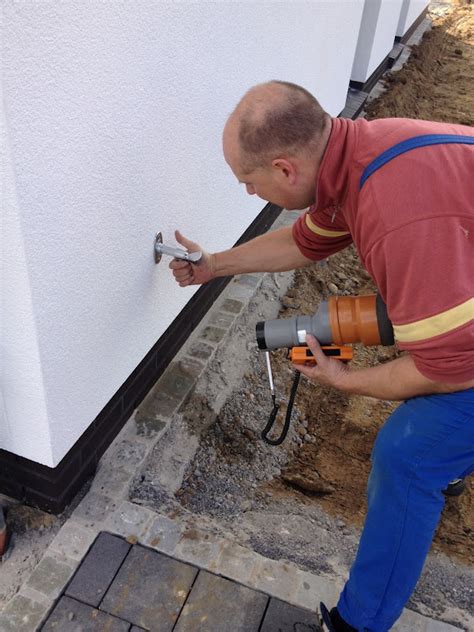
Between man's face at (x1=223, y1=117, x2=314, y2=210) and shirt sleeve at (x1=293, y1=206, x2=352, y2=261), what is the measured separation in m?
0.31

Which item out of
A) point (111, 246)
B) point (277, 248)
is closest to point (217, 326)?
point (277, 248)

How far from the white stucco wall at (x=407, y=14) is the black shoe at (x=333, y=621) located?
9416 millimetres

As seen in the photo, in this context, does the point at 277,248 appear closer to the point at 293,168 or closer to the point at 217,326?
the point at 293,168

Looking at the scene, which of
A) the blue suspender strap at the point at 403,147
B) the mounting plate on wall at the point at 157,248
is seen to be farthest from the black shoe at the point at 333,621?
the mounting plate on wall at the point at 157,248

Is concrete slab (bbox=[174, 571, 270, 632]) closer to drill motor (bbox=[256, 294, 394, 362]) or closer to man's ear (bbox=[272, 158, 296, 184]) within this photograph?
drill motor (bbox=[256, 294, 394, 362])

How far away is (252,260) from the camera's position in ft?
9.00

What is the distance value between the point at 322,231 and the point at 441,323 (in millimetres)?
872

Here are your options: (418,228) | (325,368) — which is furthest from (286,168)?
(325,368)

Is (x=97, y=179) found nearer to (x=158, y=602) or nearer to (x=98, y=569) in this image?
(x=98, y=569)

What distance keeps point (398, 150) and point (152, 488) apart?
73.4 inches

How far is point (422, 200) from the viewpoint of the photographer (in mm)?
1669

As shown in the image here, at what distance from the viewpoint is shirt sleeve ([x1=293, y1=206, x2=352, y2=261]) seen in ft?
7.77

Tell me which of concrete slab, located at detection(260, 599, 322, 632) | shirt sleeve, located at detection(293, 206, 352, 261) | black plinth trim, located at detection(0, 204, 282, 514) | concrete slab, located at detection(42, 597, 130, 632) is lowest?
concrete slab, located at detection(42, 597, 130, 632)

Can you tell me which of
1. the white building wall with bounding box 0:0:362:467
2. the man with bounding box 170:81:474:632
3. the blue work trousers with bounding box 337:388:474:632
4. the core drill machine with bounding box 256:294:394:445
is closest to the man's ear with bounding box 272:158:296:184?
the man with bounding box 170:81:474:632
